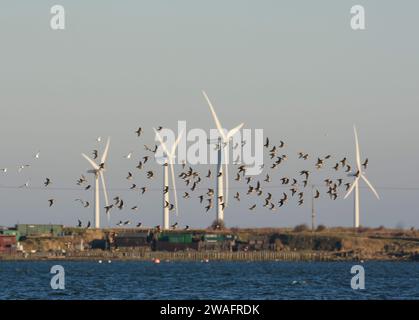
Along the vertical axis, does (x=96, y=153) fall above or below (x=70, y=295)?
above

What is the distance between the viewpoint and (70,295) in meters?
111

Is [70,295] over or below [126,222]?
below

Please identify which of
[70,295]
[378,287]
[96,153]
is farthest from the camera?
[378,287]

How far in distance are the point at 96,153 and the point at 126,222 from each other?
19569mm
